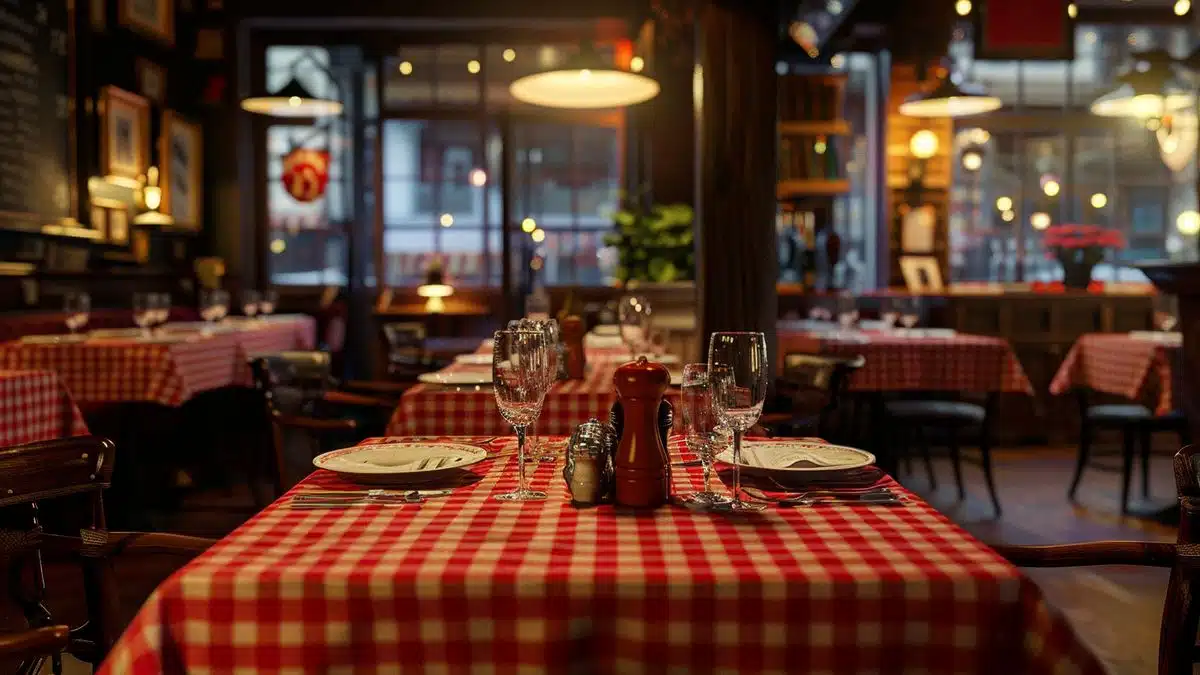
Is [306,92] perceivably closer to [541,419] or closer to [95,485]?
[541,419]

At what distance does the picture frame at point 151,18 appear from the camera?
693 centimetres

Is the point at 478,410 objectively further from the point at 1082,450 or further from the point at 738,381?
the point at 1082,450

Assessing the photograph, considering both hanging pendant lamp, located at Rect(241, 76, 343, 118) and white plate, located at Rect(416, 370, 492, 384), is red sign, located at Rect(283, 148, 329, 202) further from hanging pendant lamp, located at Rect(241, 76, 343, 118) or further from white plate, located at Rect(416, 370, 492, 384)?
white plate, located at Rect(416, 370, 492, 384)

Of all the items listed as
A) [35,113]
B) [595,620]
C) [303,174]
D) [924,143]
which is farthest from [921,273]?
[595,620]

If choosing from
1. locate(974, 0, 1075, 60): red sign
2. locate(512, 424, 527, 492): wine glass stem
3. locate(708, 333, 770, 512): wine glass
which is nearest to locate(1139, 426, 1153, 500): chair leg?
locate(974, 0, 1075, 60): red sign

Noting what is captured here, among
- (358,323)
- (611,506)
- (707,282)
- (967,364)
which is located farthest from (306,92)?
(611,506)

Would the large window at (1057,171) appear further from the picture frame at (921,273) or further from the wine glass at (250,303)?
the wine glass at (250,303)

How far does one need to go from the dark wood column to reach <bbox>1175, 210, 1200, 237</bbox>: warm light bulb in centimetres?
673

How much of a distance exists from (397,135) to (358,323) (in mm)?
1717

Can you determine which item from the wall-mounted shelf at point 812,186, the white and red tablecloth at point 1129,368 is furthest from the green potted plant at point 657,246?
the white and red tablecloth at point 1129,368

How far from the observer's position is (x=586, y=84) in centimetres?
411

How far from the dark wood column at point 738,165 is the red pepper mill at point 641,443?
2503 mm

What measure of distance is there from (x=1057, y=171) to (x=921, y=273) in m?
2.44

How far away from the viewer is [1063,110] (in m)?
9.16
